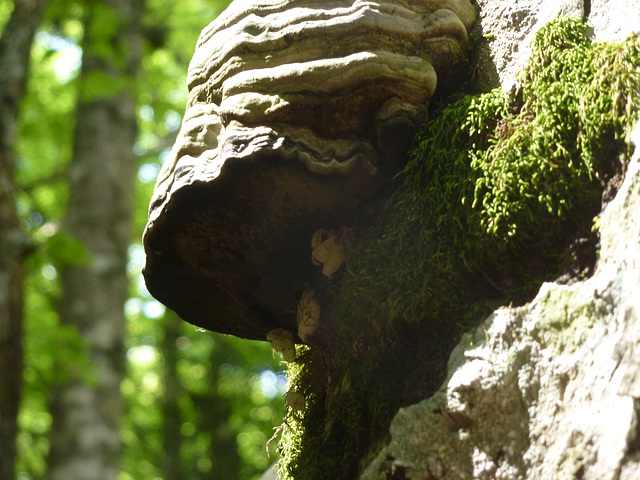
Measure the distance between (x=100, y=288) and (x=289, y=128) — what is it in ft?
18.1

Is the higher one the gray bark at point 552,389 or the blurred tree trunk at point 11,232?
the blurred tree trunk at point 11,232

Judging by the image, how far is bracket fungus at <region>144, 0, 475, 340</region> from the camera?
1.67m

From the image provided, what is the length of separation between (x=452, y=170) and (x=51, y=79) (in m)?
11.2

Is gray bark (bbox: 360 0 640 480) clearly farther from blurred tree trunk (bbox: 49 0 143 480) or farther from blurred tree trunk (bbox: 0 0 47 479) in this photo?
blurred tree trunk (bbox: 49 0 143 480)

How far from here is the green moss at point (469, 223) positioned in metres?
1.50

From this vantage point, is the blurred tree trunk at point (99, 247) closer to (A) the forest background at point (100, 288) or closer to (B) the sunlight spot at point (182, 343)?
(A) the forest background at point (100, 288)

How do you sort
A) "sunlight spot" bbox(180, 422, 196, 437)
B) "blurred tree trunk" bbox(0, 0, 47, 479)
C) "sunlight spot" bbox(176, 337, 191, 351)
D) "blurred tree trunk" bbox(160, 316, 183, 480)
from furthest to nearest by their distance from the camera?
"sunlight spot" bbox(176, 337, 191, 351) → "sunlight spot" bbox(180, 422, 196, 437) → "blurred tree trunk" bbox(160, 316, 183, 480) → "blurred tree trunk" bbox(0, 0, 47, 479)

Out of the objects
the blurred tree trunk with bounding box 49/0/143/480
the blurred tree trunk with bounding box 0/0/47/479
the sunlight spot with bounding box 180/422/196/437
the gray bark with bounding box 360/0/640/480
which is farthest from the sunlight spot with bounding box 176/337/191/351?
the gray bark with bounding box 360/0/640/480

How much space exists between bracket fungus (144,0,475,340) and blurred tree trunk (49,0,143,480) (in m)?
3.68

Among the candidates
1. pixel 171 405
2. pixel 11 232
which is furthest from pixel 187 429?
pixel 11 232

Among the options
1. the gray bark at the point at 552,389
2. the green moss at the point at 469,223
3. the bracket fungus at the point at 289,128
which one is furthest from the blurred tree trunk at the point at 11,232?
the gray bark at the point at 552,389

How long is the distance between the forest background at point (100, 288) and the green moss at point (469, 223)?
897 mm

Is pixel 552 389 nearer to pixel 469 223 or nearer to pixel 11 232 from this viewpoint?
pixel 469 223

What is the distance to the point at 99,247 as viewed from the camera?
6910mm
